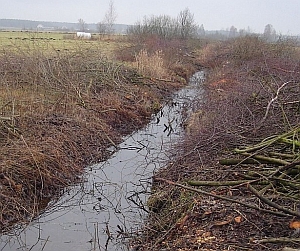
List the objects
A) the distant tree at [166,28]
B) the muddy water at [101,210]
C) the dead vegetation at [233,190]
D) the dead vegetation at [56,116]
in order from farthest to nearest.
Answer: the distant tree at [166,28]
the dead vegetation at [56,116]
the muddy water at [101,210]
the dead vegetation at [233,190]

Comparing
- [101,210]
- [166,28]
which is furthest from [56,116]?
[166,28]

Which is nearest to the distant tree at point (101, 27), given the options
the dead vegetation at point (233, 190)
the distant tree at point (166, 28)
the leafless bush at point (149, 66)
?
the distant tree at point (166, 28)

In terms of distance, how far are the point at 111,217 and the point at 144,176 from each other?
1773 mm

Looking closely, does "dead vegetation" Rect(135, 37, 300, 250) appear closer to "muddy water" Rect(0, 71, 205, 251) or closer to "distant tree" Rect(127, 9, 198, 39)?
"muddy water" Rect(0, 71, 205, 251)

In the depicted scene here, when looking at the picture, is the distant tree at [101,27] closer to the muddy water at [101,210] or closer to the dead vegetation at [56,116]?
the dead vegetation at [56,116]

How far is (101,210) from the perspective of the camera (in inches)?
279

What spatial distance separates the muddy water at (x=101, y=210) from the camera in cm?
601

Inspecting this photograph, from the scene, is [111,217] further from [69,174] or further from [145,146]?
[145,146]

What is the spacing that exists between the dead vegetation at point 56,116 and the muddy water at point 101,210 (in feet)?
1.05

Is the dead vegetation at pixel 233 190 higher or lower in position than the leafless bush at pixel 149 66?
lower

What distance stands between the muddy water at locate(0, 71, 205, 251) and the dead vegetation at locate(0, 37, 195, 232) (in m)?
0.32

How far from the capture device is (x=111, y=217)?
680 cm

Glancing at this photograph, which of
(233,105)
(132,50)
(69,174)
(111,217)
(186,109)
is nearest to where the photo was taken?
(111,217)

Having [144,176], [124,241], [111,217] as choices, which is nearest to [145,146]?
[144,176]
